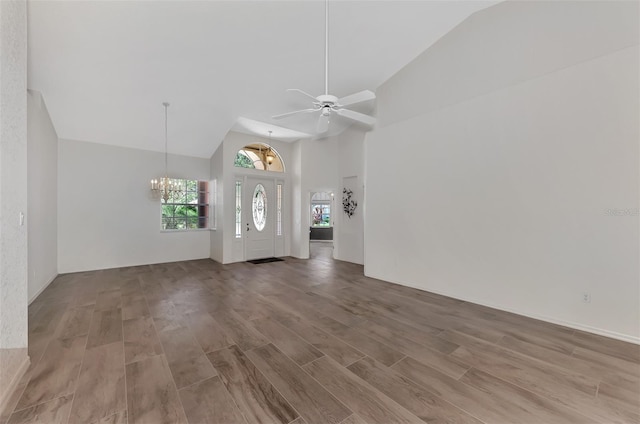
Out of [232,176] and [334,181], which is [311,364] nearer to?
[232,176]

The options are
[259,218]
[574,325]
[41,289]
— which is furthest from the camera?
[259,218]

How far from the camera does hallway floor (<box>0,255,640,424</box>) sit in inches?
67.3

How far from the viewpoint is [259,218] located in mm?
7293

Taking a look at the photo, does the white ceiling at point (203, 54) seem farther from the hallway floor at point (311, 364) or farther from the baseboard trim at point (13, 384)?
the baseboard trim at point (13, 384)

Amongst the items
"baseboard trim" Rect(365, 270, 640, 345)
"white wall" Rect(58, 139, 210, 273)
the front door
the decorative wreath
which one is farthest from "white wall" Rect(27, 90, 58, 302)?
"baseboard trim" Rect(365, 270, 640, 345)

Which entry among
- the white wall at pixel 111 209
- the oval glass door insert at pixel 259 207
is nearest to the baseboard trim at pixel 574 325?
the oval glass door insert at pixel 259 207

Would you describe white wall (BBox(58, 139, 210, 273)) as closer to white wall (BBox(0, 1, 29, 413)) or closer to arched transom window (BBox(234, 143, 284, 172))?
arched transom window (BBox(234, 143, 284, 172))

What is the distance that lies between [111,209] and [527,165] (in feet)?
25.9

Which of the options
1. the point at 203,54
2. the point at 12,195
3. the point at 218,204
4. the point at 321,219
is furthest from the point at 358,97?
the point at 321,219

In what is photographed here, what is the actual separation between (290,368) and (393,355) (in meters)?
0.94

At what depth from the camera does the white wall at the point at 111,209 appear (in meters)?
5.49

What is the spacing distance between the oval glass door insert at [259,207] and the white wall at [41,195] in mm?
3970

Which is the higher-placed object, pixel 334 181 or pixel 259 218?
pixel 334 181

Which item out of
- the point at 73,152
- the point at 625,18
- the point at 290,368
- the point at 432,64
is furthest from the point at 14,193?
the point at 625,18
